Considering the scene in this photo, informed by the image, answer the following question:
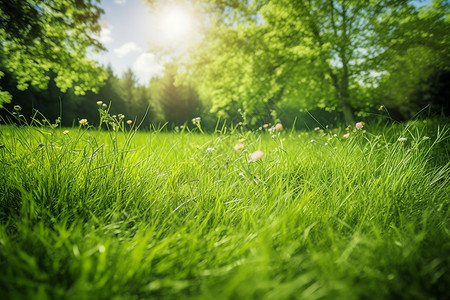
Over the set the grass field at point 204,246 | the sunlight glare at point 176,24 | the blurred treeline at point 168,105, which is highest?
the sunlight glare at point 176,24

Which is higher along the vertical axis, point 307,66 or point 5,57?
point 307,66

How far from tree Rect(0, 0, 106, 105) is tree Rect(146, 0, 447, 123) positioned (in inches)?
197

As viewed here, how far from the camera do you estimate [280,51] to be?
7309 mm

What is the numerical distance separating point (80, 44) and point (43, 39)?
66 cm

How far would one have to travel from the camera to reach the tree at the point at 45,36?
227 centimetres

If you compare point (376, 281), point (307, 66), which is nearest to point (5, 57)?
point (376, 281)

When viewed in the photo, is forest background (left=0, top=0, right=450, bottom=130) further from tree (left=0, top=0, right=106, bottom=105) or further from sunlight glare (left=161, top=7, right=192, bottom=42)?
sunlight glare (left=161, top=7, right=192, bottom=42)

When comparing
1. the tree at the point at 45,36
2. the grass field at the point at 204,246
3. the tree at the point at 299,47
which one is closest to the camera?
the grass field at the point at 204,246

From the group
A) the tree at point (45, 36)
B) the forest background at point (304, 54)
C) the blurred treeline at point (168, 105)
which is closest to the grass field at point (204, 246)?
the blurred treeline at point (168, 105)

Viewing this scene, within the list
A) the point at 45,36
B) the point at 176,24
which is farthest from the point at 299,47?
the point at 45,36

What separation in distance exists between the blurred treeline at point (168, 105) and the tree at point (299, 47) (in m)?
0.93

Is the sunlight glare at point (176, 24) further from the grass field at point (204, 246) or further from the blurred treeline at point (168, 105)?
the grass field at point (204, 246)

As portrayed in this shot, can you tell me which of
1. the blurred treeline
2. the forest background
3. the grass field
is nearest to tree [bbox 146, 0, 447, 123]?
the forest background

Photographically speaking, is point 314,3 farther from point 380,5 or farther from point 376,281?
point 376,281
